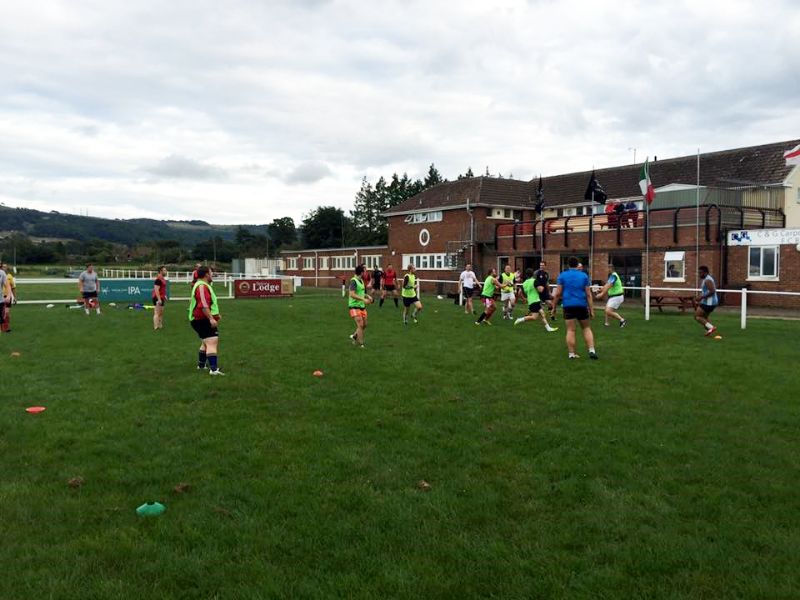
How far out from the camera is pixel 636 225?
32344mm

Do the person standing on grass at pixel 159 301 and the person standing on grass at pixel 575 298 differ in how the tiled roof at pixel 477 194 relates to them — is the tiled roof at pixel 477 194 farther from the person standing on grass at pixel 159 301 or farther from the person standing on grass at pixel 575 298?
the person standing on grass at pixel 575 298

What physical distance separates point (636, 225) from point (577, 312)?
22.2 m

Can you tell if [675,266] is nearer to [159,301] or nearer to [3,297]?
[159,301]

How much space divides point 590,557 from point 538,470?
168 cm

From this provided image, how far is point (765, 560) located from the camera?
13.5 feet

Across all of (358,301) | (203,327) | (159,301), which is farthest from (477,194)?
(203,327)

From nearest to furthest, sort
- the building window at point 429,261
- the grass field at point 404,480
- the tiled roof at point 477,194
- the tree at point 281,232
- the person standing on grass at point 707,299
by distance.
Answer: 1. the grass field at point 404,480
2. the person standing on grass at point 707,299
3. the tiled roof at point 477,194
4. the building window at point 429,261
5. the tree at point 281,232

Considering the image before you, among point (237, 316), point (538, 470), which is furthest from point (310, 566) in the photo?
point (237, 316)

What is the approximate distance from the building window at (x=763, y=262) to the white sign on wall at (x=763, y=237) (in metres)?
0.27

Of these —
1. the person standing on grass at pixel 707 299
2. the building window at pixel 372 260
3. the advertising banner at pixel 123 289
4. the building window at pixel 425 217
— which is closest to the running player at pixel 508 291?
the person standing on grass at pixel 707 299

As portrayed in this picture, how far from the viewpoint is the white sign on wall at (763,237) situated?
2695cm

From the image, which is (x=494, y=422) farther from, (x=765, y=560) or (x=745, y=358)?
(x=745, y=358)

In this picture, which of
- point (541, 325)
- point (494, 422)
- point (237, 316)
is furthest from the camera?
point (237, 316)

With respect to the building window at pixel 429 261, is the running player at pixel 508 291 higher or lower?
lower
